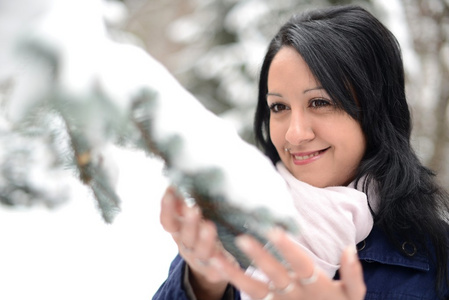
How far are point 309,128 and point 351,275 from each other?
68 cm

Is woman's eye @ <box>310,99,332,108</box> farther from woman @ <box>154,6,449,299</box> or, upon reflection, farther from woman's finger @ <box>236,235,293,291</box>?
woman's finger @ <box>236,235,293,291</box>

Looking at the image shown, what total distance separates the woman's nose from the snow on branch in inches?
25.3

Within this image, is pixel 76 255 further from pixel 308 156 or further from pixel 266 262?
pixel 266 262

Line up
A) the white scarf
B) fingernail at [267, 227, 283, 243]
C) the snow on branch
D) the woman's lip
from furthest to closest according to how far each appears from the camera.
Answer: the woman's lip < the white scarf < fingernail at [267, 227, 283, 243] < the snow on branch

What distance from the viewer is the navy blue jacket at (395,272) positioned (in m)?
1.38

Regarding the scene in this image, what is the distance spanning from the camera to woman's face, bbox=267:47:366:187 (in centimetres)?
138

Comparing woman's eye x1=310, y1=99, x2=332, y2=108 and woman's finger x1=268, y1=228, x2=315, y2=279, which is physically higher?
woman's finger x1=268, y1=228, x2=315, y2=279

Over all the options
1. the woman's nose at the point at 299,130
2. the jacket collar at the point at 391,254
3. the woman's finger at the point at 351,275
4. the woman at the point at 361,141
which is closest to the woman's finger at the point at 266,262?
the woman's finger at the point at 351,275

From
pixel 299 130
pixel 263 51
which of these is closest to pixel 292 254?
pixel 299 130

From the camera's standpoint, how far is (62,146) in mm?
683

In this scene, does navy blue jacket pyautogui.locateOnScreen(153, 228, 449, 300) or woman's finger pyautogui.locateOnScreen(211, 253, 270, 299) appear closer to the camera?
woman's finger pyautogui.locateOnScreen(211, 253, 270, 299)

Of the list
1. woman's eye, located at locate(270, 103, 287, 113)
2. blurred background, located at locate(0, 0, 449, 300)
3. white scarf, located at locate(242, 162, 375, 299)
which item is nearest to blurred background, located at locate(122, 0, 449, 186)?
blurred background, located at locate(0, 0, 449, 300)

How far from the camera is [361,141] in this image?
4.93ft

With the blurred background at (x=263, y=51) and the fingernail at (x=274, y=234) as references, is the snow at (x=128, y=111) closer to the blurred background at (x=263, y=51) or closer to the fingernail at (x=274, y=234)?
the fingernail at (x=274, y=234)
